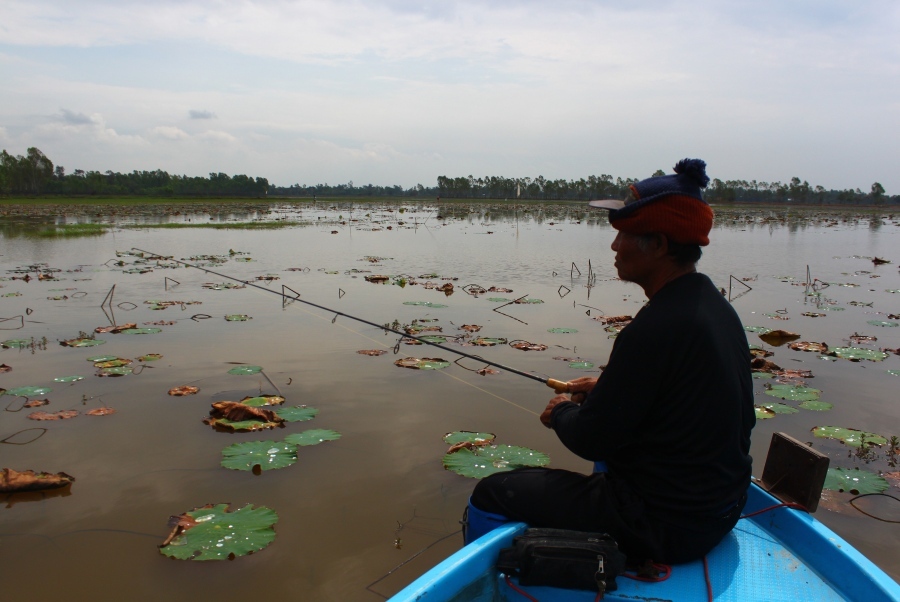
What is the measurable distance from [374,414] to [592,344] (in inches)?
130

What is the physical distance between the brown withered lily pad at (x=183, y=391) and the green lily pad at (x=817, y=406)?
5.47 metres

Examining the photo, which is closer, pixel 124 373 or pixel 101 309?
pixel 124 373

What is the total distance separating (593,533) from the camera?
6.86 ft

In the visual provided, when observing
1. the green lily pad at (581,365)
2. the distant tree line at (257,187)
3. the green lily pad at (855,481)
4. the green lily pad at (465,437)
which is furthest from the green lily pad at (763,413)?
the distant tree line at (257,187)

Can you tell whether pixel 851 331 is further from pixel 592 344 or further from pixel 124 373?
pixel 124 373

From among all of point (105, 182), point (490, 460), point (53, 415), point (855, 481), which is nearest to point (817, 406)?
point (855, 481)

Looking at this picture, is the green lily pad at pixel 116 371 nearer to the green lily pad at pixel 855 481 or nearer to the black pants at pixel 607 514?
the black pants at pixel 607 514

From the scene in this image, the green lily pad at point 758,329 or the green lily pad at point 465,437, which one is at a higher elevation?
the green lily pad at point 758,329

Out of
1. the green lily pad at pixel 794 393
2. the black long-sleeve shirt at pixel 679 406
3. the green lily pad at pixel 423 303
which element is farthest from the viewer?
the green lily pad at pixel 423 303

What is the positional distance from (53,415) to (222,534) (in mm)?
2479

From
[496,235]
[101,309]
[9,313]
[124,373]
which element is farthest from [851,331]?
[496,235]

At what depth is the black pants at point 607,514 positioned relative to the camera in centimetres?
207

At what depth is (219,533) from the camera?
3.19 meters

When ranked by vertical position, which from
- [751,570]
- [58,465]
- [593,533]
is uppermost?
[593,533]
